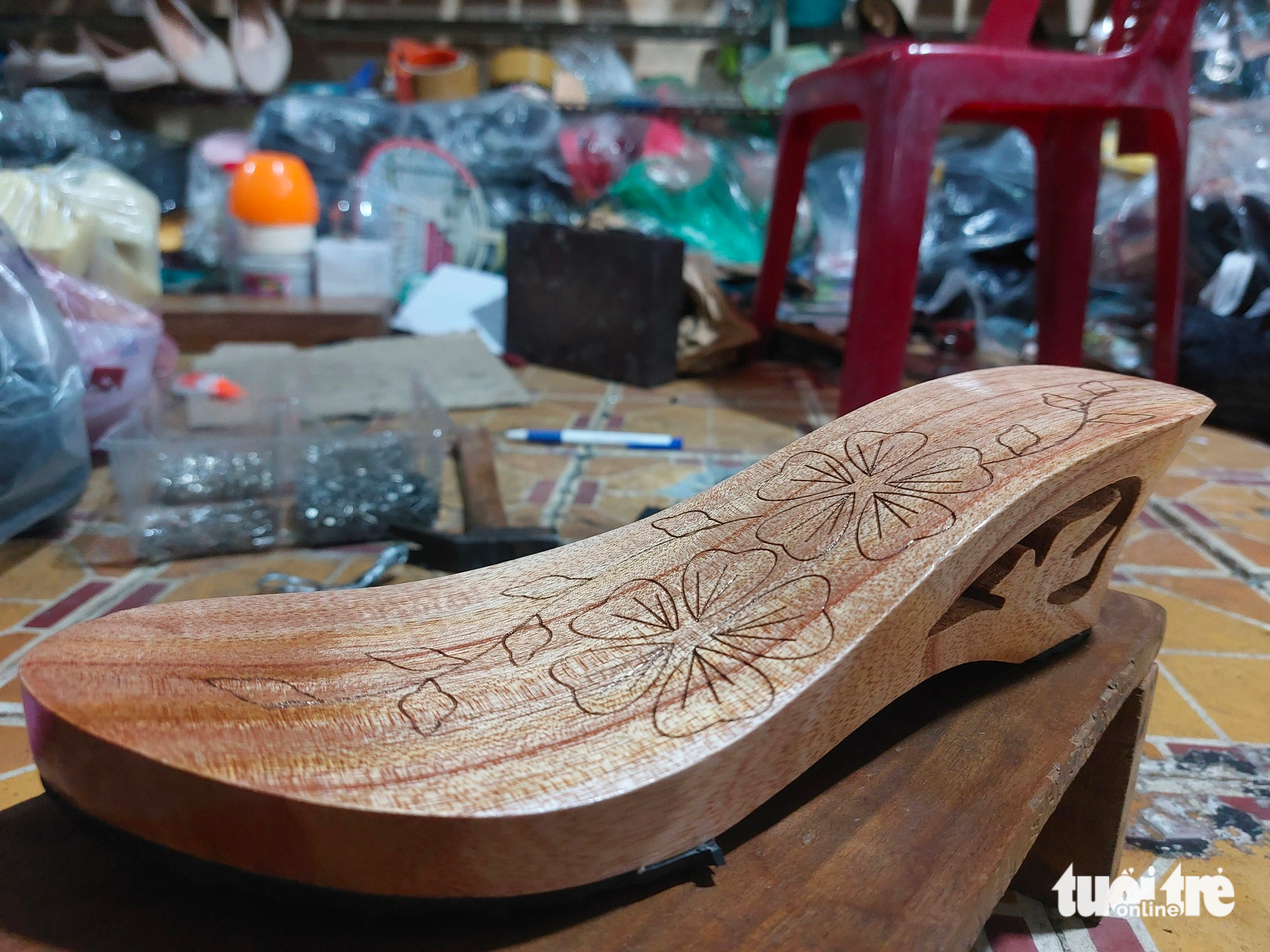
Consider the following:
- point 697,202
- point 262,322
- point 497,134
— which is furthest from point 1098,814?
point 497,134

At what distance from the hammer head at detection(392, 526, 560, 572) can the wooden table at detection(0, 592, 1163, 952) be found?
2.37ft

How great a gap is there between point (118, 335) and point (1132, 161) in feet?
10.9

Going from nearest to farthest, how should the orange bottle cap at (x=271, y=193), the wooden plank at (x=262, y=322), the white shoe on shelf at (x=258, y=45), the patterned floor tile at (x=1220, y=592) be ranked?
the patterned floor tile at (x=1220, y=592) → the wooden plank at (x=262, y=322) → the orange bottle cap at (x=271, y=193) → the white shoe on shelf at (x=258, y=45)

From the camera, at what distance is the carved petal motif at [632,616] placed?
57 centimetres

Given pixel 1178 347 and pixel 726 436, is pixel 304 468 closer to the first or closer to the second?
Answer: pixel 726 436

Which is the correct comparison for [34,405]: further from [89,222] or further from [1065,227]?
[1065,227]

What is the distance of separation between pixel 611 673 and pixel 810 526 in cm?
19

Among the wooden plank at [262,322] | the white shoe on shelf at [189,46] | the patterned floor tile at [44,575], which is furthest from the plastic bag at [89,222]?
the white shoe on shelf at [189,46]

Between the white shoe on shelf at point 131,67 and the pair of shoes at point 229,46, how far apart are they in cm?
6

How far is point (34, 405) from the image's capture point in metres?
1.37

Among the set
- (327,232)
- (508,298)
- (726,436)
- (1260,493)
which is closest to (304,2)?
(327,232)

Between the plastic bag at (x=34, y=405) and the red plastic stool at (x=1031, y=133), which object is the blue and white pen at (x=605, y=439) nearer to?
the red plastic stool at (x=1031, y=133)

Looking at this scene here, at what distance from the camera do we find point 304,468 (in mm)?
1506

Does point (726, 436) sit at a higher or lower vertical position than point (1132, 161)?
lower
